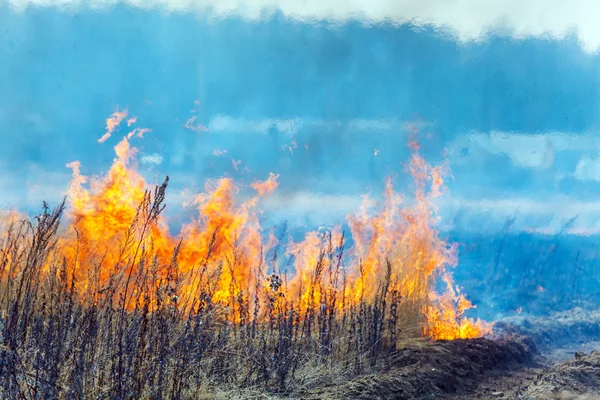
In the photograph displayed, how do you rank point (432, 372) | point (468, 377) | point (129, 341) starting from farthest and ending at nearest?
point (468, 377), point (432, 372), point (129, 341)

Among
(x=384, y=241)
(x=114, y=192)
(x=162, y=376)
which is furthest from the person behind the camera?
(x=384, y=241)

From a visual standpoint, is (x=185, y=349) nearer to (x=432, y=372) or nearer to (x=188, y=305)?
(x=188, y=305)

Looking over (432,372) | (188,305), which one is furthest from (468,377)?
(188,305)

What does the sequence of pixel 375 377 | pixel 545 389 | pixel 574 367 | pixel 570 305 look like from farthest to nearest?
pixel 570 305, pixel 574 367, pixel 545 389, pixel 375 377

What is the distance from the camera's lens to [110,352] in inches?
168

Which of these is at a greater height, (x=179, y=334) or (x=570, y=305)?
(x=570, y=305)

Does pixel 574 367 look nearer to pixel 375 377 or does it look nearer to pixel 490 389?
pixel 490 389

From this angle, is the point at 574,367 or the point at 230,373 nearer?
the point at 230,373

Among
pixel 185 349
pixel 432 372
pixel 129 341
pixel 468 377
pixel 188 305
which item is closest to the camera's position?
pixel 129 341

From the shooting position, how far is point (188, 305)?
6.04m

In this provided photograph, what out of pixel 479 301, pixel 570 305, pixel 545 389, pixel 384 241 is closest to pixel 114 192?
→ pixel 384 241

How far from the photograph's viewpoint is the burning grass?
3.92 m

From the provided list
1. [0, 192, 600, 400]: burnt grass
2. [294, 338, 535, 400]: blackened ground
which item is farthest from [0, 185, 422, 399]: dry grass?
[294, 338, 535, 400]: blackened ground

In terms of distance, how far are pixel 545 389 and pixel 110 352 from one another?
557cm
